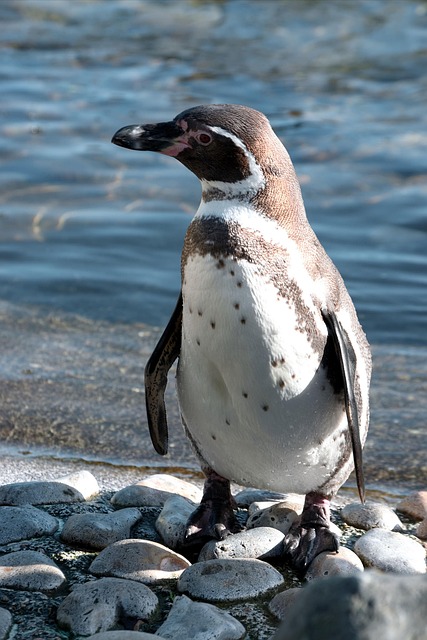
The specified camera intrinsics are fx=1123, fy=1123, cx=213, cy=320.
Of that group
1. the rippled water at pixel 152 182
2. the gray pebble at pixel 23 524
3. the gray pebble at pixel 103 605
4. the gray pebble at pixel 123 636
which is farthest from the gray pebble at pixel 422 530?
the gray pebble at pixel 123 636

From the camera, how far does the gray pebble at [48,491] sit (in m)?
3.58

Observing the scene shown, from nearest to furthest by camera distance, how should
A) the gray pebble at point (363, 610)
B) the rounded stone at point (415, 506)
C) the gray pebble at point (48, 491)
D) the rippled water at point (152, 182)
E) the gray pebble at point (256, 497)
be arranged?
the gray pebble at point (363, 610) → the gray pebble at point (48, 491) → the rounded stone at point (415, 506) → the gray pebble at point (256, 497) → the rippled water at point (152, 182)

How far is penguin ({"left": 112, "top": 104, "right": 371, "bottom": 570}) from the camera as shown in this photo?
302 centimetres

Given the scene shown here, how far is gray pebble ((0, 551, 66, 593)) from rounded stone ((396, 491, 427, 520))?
1.25 meters

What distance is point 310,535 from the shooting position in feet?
10.8

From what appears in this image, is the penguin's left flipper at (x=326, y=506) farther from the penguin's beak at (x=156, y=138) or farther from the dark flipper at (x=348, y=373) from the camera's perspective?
the penguin's beak at (x=156, y=138)

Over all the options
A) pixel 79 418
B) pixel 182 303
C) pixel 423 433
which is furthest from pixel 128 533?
Answer: pixel 423 433

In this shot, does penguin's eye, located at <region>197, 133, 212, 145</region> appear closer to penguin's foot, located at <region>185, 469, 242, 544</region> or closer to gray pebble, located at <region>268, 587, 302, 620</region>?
penguin's foot, located at <region>185, 469, 242, 544</region>

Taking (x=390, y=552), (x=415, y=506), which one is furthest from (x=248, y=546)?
(x=415, y=506)

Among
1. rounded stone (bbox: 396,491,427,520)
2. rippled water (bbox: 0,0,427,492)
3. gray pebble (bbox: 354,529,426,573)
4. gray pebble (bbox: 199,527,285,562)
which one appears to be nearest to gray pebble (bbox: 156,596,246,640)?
gray pebble (bbox: 199,527,285,562)

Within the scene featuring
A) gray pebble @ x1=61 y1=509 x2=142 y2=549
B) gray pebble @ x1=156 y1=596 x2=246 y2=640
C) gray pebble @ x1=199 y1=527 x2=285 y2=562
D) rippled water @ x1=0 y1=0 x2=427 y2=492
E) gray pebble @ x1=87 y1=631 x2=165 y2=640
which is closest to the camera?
gray pebble @ x1=87 y1=631 x2=165 y2=640

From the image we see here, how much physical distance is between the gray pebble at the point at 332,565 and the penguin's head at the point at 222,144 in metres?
1.07

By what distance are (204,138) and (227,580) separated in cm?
120

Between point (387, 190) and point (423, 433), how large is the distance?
4.03m
